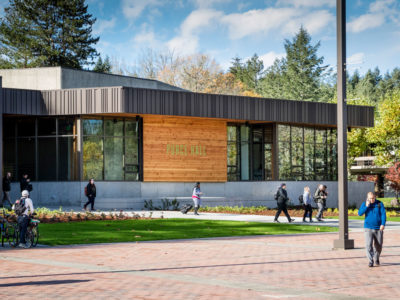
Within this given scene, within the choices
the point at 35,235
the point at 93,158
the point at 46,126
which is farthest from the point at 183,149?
the point at 35,235

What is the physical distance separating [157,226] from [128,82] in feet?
74.1

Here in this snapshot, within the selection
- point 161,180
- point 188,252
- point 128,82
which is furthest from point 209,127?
point 188,252

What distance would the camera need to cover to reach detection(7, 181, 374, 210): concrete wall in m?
36.5

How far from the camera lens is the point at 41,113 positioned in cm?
3716

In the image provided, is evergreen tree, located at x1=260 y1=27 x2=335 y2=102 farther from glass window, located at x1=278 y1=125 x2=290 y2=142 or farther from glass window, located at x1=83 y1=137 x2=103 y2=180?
glass window, located at x1=83 y1=137 x2=103 y2=180

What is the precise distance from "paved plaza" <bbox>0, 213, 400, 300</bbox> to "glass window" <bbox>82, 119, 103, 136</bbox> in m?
19.8

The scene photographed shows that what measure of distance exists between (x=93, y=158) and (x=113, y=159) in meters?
1.19

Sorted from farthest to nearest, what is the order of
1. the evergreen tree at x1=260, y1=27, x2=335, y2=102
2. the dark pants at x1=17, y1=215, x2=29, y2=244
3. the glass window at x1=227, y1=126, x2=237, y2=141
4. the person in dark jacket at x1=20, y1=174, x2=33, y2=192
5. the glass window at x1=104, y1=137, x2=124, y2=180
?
the evergreen tree at x1=260, y1=27, x2=335, y2=102
the glass window at x1=227, y1=126, x2=237, y2=141
the glass window at x1=104, y1=137, x2=124, y2=180
the person in dark jacket at x1=20, y1=174, x2=33, y2=192
the dark pants at x1=17, y1=215, x2=29, y2=244

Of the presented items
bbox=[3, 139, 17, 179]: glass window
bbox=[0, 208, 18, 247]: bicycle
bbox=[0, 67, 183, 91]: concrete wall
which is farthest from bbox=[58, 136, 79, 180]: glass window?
bbox=[0, 208, 18, 247]: bicycle

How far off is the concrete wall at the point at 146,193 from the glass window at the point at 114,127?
118 inches

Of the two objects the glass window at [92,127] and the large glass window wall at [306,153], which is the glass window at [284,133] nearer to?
the large glass window wall at [306,153]

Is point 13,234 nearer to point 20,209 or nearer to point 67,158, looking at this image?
point 20,209

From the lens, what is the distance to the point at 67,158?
124 feet

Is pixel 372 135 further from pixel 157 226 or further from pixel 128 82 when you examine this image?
pixel 157 226
